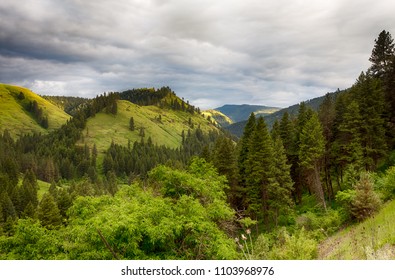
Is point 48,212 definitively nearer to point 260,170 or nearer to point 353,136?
point 260,170

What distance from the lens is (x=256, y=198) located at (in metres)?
44.8

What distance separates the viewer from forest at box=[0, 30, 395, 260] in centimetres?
1553

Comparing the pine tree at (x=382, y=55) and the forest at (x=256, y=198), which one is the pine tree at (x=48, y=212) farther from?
the pine tree at (x=382, y=55)

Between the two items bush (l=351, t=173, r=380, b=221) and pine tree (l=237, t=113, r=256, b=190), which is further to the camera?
pine tree (l=237, t=113, r=256, b=190)

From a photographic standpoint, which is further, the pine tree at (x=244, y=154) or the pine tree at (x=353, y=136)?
the pine tree at (x=244, y=154)

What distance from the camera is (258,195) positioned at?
44.4 metres

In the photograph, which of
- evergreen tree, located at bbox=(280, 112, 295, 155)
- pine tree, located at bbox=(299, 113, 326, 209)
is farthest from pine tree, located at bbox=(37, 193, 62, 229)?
pine tree, located at bbox=(299, 113, 326, 209)

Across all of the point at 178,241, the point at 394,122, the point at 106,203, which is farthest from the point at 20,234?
the point at 394,122

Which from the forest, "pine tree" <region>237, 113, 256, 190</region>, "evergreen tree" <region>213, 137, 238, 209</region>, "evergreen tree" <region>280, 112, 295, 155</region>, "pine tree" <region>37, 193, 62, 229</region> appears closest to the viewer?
the forest

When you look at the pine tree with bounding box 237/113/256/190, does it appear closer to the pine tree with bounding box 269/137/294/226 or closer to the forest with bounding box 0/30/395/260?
the forest with bounding box 0/30/395/260

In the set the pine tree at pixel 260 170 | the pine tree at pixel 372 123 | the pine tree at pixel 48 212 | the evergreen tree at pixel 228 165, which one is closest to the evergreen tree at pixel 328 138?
the pine tree at pixel 372 123

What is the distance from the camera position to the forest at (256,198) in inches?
611

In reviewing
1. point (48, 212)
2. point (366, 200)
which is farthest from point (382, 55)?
point (48, 212)

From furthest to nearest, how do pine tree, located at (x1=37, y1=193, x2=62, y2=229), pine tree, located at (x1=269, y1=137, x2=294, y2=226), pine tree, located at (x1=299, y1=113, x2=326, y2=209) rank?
pine tree, located at (x1=37, y1=193, x2=62, y2=229) → pine tree, located at (x1=299, y1=113, x2=326, y2=209) → pine tree, located at (x1=269, y1=137, x2=294, y2=226)
